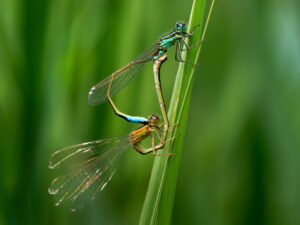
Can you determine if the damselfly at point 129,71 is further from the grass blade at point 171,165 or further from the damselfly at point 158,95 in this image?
the grass blade at point 171,165

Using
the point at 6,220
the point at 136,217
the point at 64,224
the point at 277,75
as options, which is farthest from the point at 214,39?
the point at 6,220

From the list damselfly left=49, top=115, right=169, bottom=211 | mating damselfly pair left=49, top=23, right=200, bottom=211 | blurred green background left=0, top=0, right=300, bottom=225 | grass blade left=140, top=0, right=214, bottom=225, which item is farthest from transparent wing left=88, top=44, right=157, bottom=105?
grass blade left=140, top=0, right=214, bottom=225

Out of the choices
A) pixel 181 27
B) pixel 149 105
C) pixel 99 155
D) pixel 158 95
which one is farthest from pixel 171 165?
pixel 149 105

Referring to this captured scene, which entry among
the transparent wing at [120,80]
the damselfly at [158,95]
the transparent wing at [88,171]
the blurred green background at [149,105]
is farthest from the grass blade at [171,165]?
the blurred green background at [149,105]

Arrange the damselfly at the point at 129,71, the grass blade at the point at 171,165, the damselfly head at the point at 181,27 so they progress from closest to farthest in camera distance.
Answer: the grass blade at the point at 171,165, the damselfly head at the point at 181,27, the damselfly at the point at 129,71

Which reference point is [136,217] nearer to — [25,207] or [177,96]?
[25,207]

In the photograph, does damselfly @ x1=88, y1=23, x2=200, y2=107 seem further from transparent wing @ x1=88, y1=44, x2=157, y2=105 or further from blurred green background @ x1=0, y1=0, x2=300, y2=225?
blurred green background @ x1=0, y1=0, x2=300, y2=225
